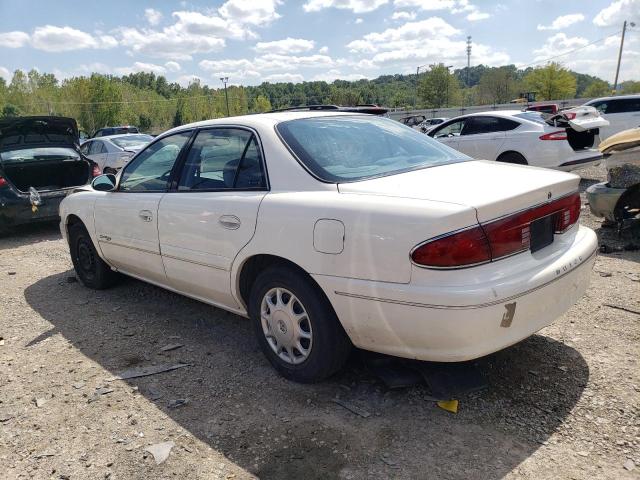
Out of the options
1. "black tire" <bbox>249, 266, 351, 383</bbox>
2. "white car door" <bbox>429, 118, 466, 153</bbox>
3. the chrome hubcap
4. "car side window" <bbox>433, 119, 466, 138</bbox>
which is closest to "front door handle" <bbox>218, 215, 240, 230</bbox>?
"black tire" <bbox>249, 266, 351, 383</bbox>

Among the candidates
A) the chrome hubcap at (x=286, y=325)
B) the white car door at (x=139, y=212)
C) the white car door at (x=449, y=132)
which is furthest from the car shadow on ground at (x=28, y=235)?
the white car door at (x=449, y=132)

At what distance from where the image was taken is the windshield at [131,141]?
1358 cm

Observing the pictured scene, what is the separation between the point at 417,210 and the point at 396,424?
1174mm

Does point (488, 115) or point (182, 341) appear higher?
point (488, 115)

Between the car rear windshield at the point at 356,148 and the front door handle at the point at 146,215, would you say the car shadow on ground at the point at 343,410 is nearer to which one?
the front door handle at the point at 146,215

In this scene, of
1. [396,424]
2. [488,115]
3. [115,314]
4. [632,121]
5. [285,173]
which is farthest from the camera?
[632,121]

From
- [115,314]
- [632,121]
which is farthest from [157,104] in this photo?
[115,314]

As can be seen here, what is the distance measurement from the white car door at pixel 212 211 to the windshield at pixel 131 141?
10441 mm

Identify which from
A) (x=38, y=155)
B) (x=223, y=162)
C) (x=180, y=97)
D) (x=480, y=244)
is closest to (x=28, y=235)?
(x=38, y=155)

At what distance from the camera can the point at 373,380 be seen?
3197mm

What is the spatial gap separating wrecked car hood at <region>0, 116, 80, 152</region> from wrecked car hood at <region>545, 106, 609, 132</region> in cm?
853

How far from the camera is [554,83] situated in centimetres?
7006

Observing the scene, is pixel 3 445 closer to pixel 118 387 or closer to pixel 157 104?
pixel 118 387

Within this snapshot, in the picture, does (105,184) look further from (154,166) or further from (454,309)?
(454,309)
